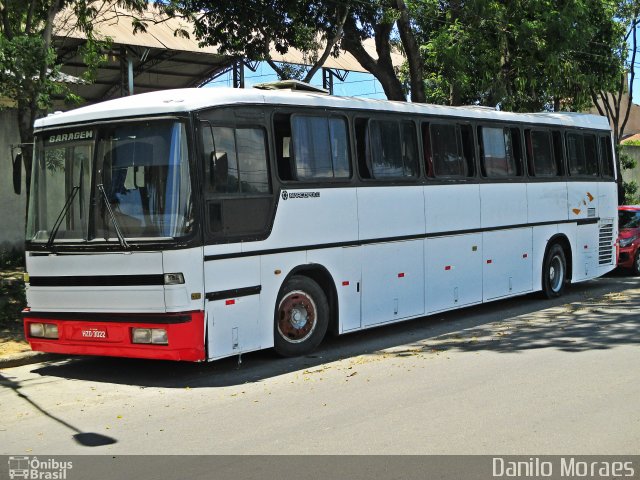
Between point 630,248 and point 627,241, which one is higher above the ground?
point 627,241

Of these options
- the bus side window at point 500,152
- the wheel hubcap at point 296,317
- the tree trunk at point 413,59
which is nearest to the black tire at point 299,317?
the wheel hubcap at point 296,317

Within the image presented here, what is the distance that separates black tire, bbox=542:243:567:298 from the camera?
16.2 meters

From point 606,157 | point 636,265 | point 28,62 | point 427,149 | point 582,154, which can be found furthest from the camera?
point 636,265

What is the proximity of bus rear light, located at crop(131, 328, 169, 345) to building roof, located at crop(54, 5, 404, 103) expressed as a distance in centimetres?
1914

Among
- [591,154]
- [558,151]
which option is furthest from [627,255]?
[558,151]

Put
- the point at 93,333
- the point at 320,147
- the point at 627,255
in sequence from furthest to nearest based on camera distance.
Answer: the point at 627,255, the point at 320,147, the point at 93,333

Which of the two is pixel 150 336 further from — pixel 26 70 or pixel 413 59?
pixel 413 59

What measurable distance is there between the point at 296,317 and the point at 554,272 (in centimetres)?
761

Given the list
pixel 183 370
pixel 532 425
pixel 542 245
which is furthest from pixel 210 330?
pixel 542 245

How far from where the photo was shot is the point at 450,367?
963 centimetres

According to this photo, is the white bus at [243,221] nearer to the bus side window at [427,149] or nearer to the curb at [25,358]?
the bus side window at [427,149]

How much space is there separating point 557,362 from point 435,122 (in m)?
4.85
